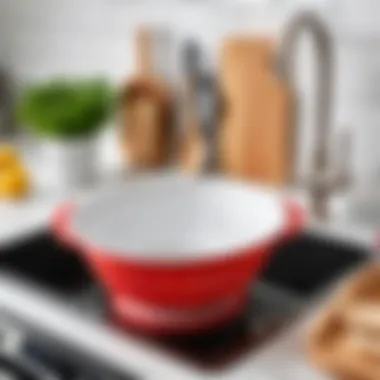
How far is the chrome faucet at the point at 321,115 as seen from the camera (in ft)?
4.19

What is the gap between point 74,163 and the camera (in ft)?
5.08

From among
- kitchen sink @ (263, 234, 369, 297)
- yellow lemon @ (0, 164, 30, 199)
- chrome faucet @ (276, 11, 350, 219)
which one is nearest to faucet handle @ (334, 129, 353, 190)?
chrome faucet @ (276, 11, 350, 219)

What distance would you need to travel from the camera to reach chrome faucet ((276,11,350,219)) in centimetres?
128

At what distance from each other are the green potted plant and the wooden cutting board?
9.1 inches

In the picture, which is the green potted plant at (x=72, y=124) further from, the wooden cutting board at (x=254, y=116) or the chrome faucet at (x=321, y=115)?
the chrome faucet at (x=321, y=115)

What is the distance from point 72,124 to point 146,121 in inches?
7.0

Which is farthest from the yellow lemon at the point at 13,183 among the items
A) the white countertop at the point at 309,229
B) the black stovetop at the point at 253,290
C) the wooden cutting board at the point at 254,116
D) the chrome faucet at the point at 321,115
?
the chrome faucet at the point at 321,115

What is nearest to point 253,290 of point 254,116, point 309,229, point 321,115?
point 309,229

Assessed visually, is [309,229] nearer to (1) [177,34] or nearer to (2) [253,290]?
(2) [253,290]

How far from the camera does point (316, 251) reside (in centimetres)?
125

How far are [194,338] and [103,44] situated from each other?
0.95 m

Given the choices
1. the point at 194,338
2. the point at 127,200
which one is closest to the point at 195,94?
the point at 127,200

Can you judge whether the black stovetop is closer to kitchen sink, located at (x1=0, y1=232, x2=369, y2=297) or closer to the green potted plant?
kitchen sink, located at (x1=0, y1=232, x2=369, y2=297)

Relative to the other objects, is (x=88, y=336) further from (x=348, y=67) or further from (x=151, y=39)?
(x=151, y=39)
